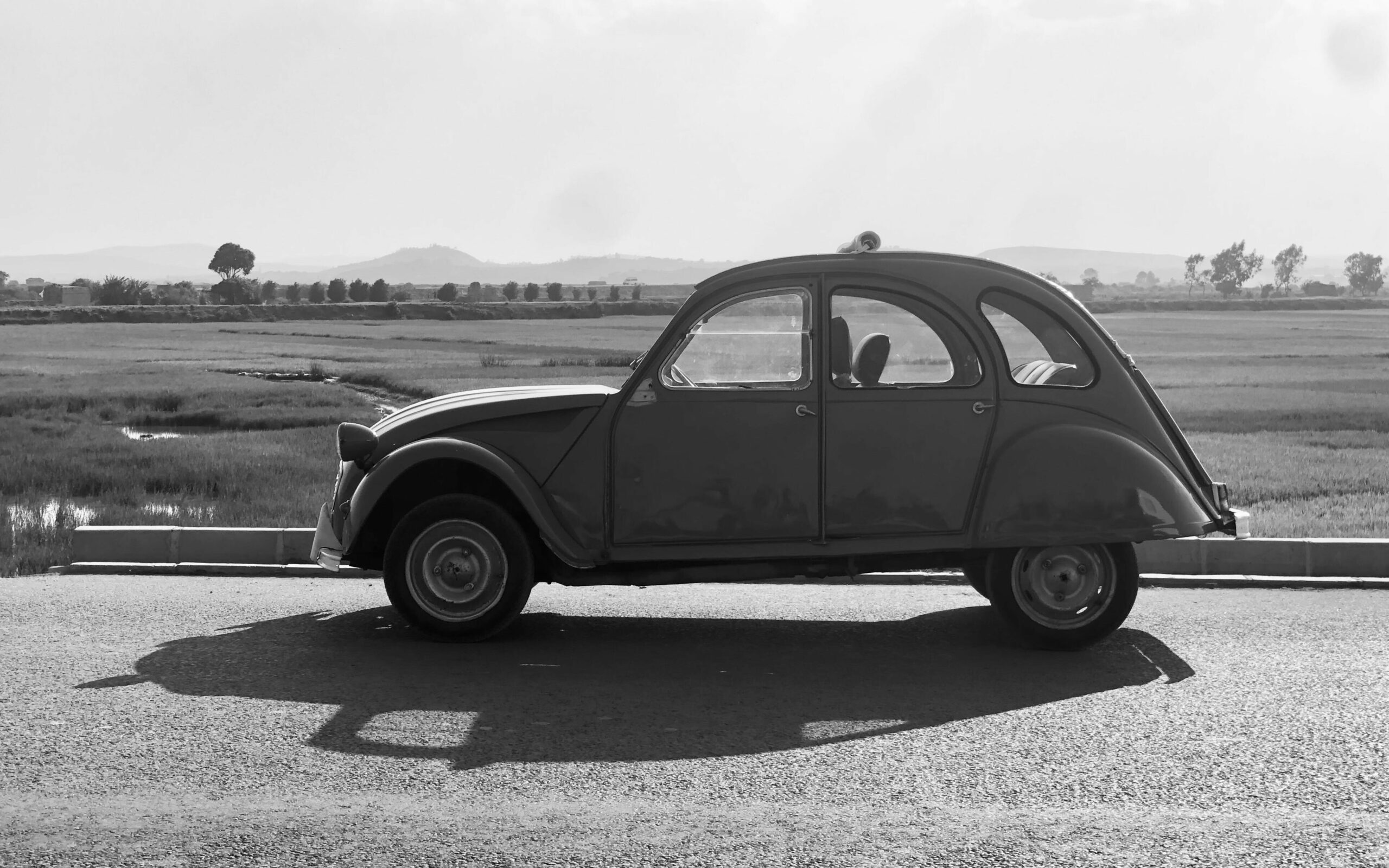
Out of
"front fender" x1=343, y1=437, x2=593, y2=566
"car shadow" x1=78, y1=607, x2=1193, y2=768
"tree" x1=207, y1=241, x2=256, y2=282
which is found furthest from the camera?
"tree" x1=207, y1=241, x2=256, y2=282

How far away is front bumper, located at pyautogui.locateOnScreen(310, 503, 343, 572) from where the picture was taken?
708 centimetres

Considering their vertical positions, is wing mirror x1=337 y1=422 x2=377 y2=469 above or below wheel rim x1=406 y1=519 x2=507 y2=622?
above

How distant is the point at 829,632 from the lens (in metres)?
7.27

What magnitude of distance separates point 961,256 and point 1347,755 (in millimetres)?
3069

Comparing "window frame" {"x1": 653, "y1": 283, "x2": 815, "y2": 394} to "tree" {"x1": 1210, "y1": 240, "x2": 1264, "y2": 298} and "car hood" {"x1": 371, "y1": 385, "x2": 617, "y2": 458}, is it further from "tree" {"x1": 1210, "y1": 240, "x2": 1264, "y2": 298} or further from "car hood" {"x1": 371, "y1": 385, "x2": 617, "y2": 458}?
"tree" {"x1": 1210, "y1": 240, "x2": 1264, "y2": 298}

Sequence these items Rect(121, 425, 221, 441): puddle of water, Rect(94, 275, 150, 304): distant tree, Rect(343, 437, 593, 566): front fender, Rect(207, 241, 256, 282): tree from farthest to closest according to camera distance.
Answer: Rect(207, 241, 256, 282): tree < Rect(94, 275, 150, 304): distant tree < Rect(121, 425, 221, 441): puddle of water < Rect(343, 437, 593, 566): front fender

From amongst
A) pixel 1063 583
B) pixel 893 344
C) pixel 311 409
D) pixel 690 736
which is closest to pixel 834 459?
pixel 893 344

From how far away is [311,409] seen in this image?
25891 millimetres

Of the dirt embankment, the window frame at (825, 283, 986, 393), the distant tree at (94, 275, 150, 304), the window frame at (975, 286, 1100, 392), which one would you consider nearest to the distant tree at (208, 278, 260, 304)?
the distant tree at (94, 275, 150, 304)

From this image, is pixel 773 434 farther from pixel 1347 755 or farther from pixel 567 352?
pixel 567 352

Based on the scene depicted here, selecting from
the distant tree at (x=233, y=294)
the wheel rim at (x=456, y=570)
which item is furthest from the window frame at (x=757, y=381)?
the distant tree at (x=233, y=294)

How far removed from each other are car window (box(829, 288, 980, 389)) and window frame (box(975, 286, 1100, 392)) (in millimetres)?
140

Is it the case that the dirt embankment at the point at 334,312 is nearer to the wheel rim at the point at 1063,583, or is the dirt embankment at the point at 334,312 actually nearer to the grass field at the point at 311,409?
the grass field at the point at 311,409

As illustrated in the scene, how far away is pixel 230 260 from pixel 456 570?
15520cm
